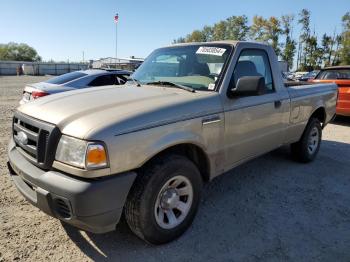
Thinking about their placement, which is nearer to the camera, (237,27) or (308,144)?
(308,144)

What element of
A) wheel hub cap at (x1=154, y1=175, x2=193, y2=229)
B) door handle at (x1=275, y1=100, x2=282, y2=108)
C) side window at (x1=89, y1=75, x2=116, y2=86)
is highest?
side window at (x1=89, y1=75, x2=116, y2=86)

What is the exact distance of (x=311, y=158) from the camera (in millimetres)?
5777

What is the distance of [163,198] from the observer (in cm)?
313

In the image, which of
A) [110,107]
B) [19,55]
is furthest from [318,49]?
[19,55]

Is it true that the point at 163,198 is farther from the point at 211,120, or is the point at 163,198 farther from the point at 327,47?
the point at 327,47

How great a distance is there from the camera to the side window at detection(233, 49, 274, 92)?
3918mm

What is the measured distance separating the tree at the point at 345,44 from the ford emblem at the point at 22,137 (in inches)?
2244

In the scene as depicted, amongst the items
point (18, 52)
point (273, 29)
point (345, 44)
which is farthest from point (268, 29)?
point (18, 52)

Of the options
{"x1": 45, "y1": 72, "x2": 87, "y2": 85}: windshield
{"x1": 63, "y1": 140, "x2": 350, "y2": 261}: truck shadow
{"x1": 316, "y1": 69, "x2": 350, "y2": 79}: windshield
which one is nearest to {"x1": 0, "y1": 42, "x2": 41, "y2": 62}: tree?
{"x1": 45, "y1": 72, "x2": 87, "y2": 85}: windshield

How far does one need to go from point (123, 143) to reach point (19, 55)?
120 meters

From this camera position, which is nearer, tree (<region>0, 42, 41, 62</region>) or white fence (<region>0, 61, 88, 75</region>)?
white fence (<region>0, 61, 88, 75</region>)

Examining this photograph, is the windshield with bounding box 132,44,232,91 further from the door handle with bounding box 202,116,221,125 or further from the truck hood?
the door handle with bounding box 202,116,221,125

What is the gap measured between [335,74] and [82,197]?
9195 millimetres

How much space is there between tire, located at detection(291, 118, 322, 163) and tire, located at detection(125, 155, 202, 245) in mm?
2863
